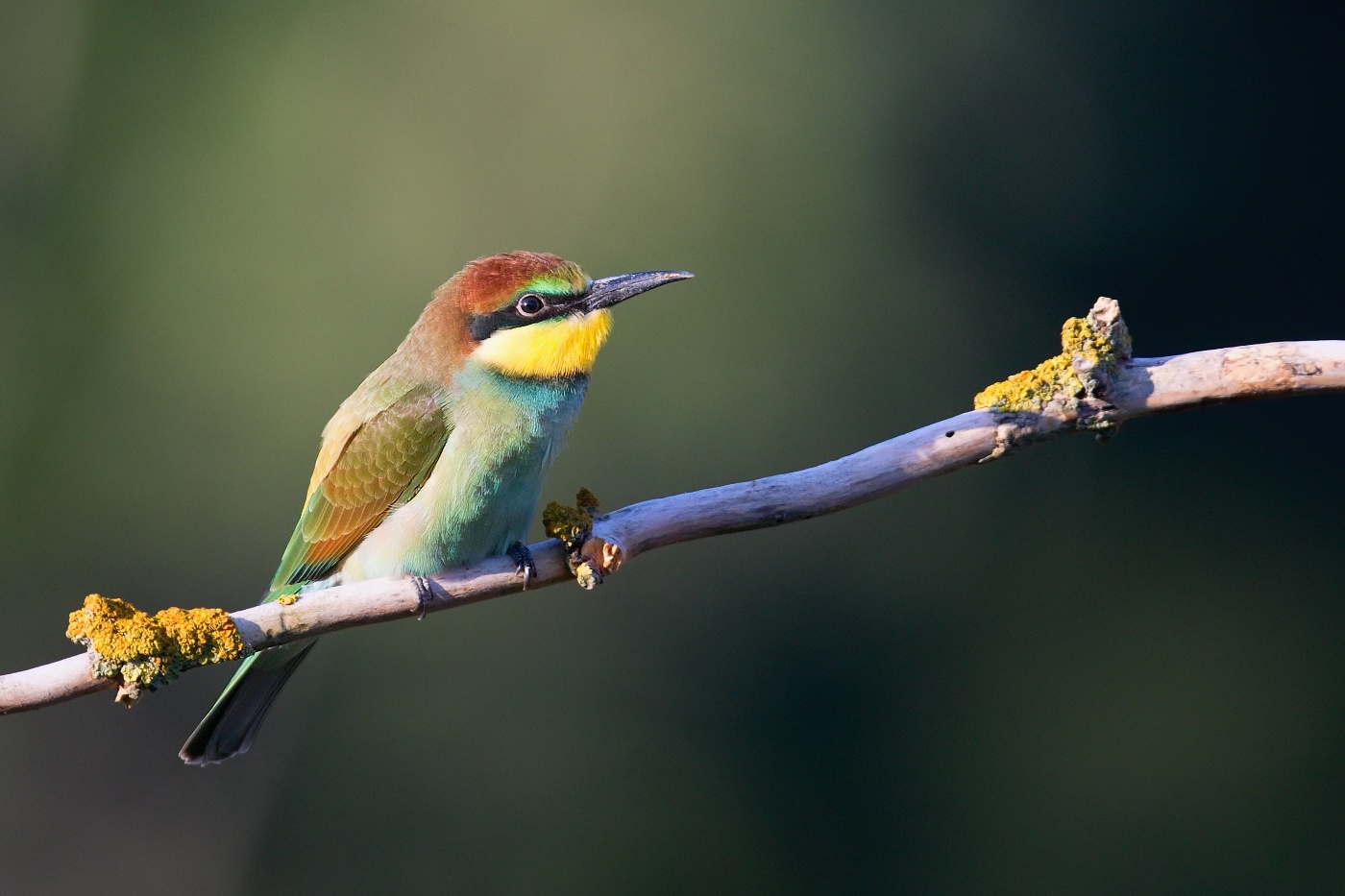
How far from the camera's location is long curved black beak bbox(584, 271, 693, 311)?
2568 millimetres

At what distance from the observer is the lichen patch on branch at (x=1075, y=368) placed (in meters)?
2.01

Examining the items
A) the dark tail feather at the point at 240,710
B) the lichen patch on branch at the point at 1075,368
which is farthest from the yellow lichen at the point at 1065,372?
the dark tail feather at the point at 240,710

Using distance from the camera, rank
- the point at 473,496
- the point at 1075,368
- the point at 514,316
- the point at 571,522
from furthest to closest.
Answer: the point at 514,316 < the point at 473,496 < the point at 571,522 < the point at 1075,368

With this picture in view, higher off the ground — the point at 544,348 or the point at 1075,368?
the point at 544,348

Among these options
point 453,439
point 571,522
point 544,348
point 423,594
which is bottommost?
point 423,594

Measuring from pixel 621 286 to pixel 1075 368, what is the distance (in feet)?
3.01

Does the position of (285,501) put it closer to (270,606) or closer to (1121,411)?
(270,606)

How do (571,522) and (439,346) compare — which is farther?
(439,346)

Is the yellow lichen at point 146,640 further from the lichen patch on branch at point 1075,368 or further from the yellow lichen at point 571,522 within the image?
the lichen patch on branch at point 1075,368

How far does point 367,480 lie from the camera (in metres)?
2.58

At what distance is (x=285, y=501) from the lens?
209 inches

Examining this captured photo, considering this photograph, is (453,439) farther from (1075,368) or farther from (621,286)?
(1075,368)

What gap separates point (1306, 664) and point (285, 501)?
4.61 m

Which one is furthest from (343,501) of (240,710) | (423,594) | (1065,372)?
(1065,372)
